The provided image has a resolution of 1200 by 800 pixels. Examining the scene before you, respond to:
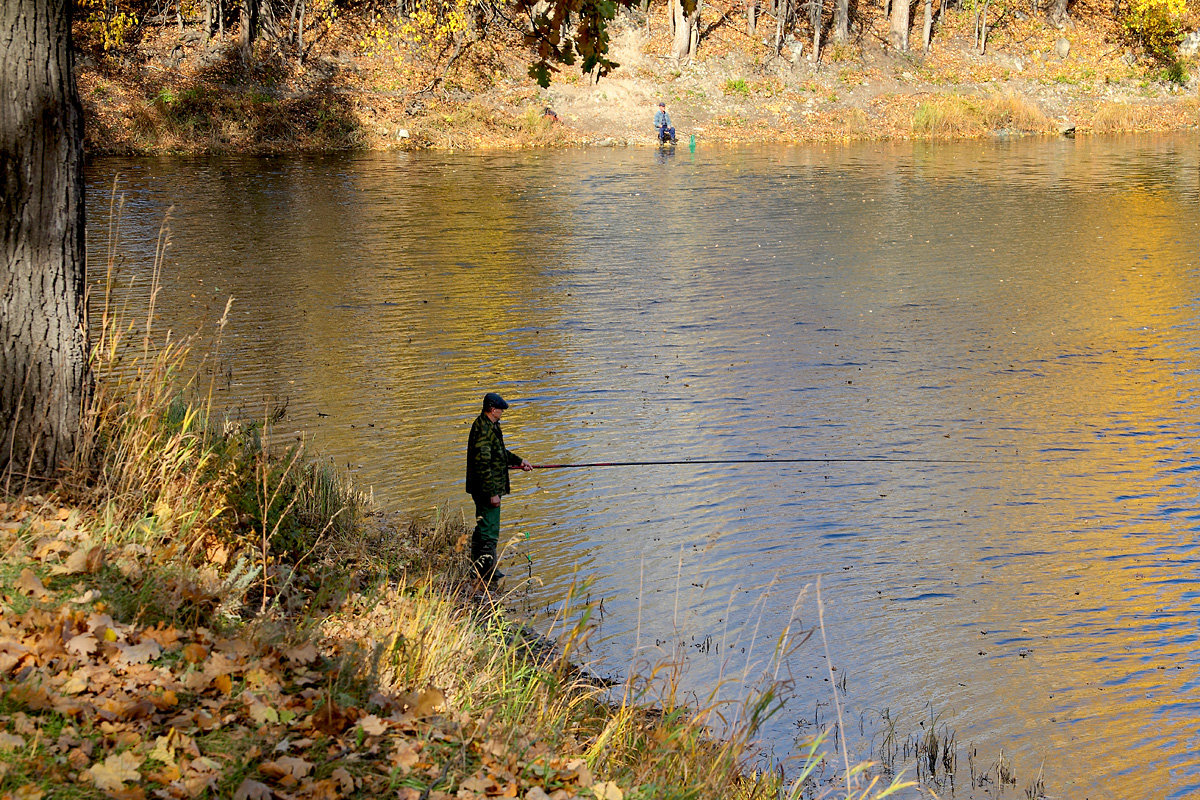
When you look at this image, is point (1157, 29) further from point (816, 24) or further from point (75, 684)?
point (75, 684)

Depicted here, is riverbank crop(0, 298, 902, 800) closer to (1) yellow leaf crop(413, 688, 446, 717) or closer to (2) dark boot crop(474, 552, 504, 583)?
(1) yellow leaf crop(413, 688, 446, 717)

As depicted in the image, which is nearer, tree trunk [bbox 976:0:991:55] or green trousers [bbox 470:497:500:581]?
green trousers [bbox 470:497:500:581]

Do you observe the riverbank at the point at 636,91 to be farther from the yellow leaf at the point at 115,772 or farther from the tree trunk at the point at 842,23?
the yellow leaf at the point at 115,772

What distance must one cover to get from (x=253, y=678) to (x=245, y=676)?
3 centimetres

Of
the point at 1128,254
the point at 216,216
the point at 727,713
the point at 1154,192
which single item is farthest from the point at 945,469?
the point at 1154,192

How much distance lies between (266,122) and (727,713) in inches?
1415

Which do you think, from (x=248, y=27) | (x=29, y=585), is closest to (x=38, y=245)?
(x=29, y=585)

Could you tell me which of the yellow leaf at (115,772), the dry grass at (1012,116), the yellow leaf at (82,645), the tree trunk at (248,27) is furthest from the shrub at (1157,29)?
the yellow leaf at (115,772)

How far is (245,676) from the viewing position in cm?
471

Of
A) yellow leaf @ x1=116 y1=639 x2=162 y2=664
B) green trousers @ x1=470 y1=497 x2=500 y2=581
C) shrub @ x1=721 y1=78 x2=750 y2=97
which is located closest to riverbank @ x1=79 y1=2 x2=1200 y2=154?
shrub @ x1=721 y1=78 x2=750 y2=97

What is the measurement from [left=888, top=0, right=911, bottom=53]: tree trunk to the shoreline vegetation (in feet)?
156

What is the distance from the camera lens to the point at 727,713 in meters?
6.85

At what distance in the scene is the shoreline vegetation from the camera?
419 centimetres

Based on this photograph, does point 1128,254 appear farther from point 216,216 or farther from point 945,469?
point 216,216
